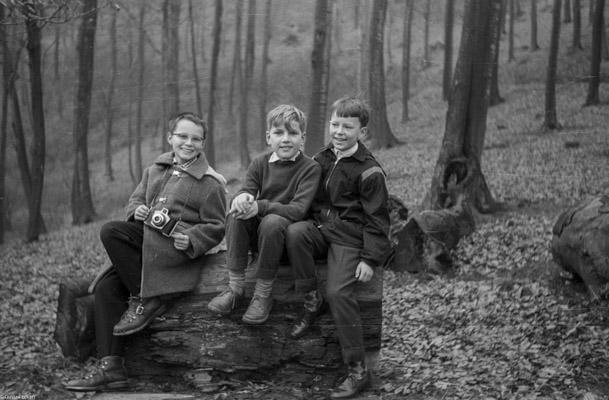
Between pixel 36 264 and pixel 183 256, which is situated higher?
pixel 183 256

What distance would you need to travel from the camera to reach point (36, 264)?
1223 cm

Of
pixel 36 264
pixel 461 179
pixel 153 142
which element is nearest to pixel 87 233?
pixel 36 264

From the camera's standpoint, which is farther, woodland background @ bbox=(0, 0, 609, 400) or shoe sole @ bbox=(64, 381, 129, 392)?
woodland background @ bbox=(0, 0, 609, 400)

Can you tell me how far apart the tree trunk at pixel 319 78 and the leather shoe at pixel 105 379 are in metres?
7.41

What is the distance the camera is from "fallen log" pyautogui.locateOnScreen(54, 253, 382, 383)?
4.85 m

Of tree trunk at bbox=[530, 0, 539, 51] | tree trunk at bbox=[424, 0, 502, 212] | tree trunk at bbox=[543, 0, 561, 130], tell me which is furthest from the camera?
tree trunk at bbox=[530, 0, 539, 51]

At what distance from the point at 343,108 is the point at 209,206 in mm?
1389

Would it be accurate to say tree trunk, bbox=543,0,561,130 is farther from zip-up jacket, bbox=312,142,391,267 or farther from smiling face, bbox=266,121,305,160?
smiling face, bbox=266,121,305,160

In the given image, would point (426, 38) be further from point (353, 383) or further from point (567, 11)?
point (353, 383)

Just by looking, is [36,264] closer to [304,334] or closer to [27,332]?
[27,332]

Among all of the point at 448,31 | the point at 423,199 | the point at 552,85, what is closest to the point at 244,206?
the point at 423,199

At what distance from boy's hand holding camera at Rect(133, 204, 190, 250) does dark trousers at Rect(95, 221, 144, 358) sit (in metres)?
0.20

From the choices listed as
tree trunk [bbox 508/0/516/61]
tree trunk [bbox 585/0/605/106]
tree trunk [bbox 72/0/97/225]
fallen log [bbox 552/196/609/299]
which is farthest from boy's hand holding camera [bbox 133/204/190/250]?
tree trunk [bbox 508/0/516/61]

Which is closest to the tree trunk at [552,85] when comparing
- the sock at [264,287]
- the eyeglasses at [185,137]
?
the eyeglasses at [185,137]
